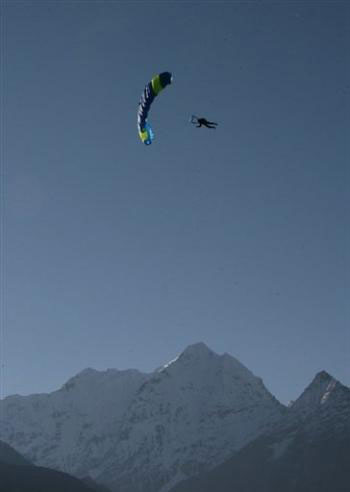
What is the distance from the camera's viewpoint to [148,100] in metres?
98.3

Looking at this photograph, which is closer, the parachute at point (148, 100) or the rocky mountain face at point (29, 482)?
the parachute at point (148, 100)

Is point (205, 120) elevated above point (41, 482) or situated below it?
above

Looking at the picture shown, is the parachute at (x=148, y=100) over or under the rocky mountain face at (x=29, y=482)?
over

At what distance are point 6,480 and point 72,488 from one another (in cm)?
1983

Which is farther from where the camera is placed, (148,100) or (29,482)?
(29,482)

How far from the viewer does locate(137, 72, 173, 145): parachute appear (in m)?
96.0

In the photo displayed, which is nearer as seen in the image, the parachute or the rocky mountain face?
the parachute

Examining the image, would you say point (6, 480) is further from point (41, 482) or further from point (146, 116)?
point (146, 116)

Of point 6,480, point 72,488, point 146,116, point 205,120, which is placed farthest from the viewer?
point 72,488

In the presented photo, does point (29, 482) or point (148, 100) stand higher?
point (148, 100)

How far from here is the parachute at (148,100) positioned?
315 feet

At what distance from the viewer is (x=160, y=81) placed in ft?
314

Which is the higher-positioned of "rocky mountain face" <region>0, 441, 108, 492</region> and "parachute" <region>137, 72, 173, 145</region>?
"parachute" <region>137, 72, 173, 145</region>

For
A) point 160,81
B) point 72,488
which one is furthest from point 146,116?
point 72,488
